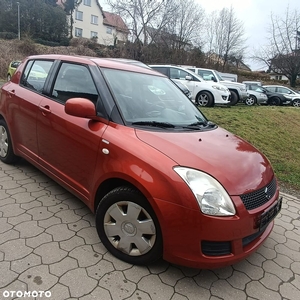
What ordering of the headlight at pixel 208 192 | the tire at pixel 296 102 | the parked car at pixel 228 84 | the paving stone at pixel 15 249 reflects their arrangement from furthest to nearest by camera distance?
the tire at pixel 296 102 < the parked car at pixel 228 84 < the paving stone at pixel 15 249 < the headlight at pixel 208 192

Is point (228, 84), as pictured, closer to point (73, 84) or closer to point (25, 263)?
point (73, 84)

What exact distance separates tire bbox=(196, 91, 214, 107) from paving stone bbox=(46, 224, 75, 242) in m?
9.23

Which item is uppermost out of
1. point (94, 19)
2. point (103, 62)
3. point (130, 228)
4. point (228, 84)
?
point (94, 19)

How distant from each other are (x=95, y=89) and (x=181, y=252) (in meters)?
1.74

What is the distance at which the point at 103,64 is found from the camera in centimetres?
300

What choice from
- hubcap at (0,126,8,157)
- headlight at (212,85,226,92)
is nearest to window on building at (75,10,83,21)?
headlight at (212,85,226,92)

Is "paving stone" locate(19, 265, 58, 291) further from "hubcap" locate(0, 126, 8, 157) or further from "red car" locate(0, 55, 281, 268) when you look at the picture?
"hubcap" locate(0, 126, 8, 157)

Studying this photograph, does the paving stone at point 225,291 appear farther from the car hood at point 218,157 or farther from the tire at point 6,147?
the tire at point 6,147

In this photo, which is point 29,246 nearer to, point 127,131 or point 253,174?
point 127,131

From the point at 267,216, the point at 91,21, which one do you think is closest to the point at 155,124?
the point at 267,216

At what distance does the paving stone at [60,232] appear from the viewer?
2650 millimetres

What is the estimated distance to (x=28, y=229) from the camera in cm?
Result: 272

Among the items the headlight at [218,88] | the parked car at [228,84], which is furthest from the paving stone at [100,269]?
the parked car at [228,84]

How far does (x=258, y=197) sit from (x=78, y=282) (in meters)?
1.58
